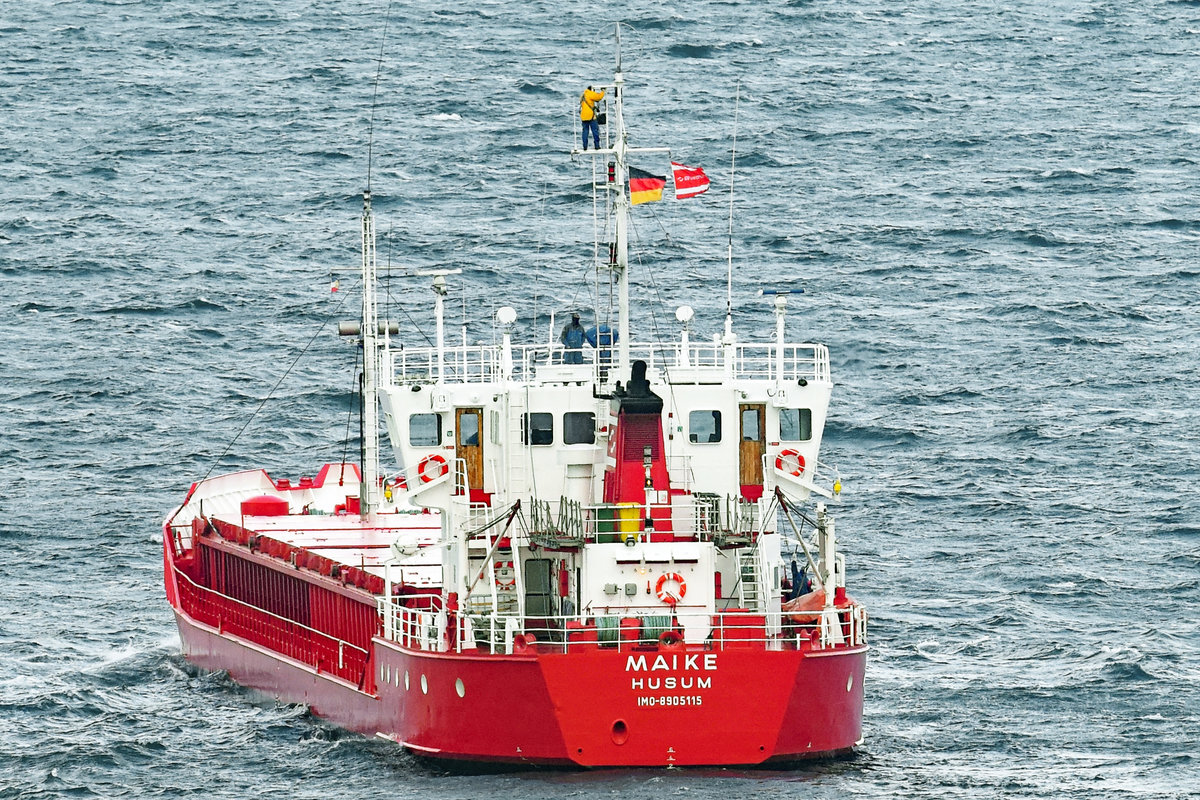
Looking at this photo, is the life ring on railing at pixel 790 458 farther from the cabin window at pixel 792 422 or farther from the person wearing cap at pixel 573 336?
the person wearing cap at pixel 573 336

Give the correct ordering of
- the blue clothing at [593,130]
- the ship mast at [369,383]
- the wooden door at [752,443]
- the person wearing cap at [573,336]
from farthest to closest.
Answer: the ship mast at [369,383] < the person wearing cap at [573,336] < the wooden door at [752,443] < the blue clothing at [593,130]

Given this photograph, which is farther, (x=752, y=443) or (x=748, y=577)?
(x=752, y=443)

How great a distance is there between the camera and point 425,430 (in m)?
56.6

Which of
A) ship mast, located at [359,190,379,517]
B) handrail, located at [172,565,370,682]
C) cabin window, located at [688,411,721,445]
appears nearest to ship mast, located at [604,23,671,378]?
cabin window, located at [688,411,721,445]

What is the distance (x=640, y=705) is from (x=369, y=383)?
78.0ft

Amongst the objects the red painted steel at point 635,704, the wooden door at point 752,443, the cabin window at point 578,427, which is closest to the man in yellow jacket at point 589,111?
the cabin window at point 578,427

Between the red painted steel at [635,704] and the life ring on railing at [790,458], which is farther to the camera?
the life ring on railing at [790,458]

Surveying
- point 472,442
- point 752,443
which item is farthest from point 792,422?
point 472,442

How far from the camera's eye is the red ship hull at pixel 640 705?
1953 inches

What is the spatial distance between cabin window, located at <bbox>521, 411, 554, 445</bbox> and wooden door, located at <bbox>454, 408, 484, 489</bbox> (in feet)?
4.51

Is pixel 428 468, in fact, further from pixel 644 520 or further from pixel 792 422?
pixel 792 422

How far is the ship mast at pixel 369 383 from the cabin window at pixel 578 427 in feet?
49.1

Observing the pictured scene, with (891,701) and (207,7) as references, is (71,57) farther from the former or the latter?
(891,701)

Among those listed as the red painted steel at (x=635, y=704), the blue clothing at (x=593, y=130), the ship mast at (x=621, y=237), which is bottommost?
the red painted steel at (x=635, y=704)
